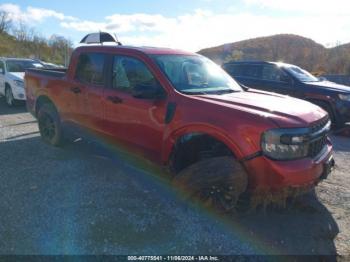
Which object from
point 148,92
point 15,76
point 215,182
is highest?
point 148,92

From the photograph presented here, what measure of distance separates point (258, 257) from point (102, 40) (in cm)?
444

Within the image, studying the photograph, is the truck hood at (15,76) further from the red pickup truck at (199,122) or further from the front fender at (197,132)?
the front fender at (197,132)

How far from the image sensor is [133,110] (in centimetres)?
394

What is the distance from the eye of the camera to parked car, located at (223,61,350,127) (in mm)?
7844

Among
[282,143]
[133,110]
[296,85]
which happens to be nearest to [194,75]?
[133,110]

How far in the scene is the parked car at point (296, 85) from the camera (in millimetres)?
7844

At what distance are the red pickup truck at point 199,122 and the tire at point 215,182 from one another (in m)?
0.01

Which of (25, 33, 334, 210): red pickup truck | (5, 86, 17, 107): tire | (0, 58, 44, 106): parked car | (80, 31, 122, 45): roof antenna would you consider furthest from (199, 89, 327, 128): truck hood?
(5, 86, 17, 107): tire

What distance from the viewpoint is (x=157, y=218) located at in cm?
342

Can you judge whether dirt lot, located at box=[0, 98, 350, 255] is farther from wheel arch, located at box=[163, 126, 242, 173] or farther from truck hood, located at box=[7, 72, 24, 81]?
truck hood, located at box=[7, 72, 24, 81]

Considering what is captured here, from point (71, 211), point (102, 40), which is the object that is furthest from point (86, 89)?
point (71, 211)

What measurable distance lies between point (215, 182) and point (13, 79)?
29.1ft

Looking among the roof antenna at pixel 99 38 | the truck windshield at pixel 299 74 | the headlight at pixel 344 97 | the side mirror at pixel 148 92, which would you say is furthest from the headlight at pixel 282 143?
the truck windshield at pixel 299 74

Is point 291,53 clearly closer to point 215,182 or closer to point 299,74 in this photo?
point 299,74
